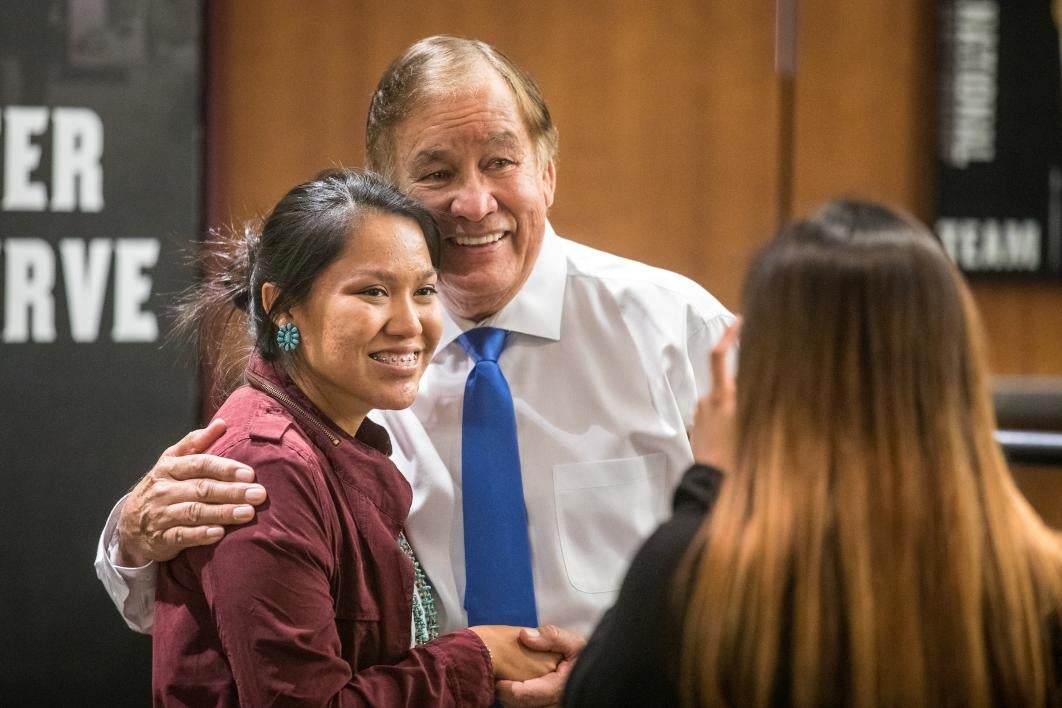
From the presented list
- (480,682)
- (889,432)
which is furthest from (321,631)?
(889,432)

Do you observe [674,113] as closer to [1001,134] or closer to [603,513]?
[1001,134]

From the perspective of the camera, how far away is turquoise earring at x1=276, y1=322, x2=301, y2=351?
1.47m

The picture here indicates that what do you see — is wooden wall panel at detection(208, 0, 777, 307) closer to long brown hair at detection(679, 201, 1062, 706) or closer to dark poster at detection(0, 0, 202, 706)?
dark poster at detection(0, 0, 202, 706)

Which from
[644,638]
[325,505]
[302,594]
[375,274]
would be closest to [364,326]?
[375,274]

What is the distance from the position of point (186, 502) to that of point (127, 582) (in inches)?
9.7

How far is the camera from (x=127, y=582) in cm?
155

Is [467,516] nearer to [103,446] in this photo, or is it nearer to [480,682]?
[480,682]

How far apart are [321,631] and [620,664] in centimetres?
35

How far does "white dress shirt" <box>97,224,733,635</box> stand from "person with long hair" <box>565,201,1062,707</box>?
60 cm

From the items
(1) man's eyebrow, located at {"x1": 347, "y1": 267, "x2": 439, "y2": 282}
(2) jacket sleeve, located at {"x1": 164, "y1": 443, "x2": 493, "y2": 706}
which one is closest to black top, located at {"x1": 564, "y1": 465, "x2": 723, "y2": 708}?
(2) jacket sleeve, located at {"x1": 164, "y1": 443, "x2": 493, "y2": 706}

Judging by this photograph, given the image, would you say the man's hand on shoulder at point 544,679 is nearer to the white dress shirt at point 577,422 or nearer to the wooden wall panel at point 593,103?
the white dress shirt at point 577,422

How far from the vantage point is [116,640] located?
2898 millimetres

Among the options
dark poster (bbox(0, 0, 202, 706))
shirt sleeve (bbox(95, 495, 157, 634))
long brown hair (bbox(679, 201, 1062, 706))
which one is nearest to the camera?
long brown hair (bbox(679, 201, 1062, 706))

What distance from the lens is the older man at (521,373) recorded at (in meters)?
1.71
